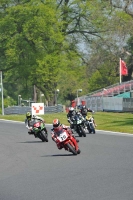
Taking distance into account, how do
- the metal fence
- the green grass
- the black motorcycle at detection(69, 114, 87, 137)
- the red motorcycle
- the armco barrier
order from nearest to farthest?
the red motorcycle
the black motorcycle at detection(69, 114, 87, 137)
the green grass
the metal fence
the armco barrier

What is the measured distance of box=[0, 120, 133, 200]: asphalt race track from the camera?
1192 centimetres

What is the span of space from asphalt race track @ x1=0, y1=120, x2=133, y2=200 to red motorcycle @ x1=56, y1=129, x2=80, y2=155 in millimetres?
→ 285

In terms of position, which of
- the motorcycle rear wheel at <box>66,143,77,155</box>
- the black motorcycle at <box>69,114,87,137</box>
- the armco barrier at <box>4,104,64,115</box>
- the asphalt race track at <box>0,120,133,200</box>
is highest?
the armco barrier at <box>4,104,64,115</box>

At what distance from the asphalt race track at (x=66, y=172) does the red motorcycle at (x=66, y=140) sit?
0.28 meters

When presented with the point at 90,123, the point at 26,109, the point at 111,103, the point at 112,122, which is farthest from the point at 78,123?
the point at 26,109

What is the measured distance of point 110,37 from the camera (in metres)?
74.4

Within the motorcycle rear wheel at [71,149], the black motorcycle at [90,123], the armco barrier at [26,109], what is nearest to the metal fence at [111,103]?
the armco barrier at [26,109]

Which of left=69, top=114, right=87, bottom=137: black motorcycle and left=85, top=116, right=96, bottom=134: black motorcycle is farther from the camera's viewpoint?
left=85, top=116, right=96, bottom=134: black motorcycle

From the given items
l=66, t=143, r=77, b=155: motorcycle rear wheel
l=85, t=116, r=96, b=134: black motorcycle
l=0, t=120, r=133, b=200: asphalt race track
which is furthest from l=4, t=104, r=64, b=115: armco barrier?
l=66, t=143, r=77, b=155: motorcycle rear wheel

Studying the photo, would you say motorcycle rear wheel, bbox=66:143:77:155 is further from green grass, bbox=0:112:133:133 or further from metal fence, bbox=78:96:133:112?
metal fence, bbox=78:96:133:112

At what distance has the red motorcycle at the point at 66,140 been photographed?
20.0m

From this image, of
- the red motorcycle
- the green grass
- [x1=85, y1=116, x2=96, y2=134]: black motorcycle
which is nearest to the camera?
the red motorcycle

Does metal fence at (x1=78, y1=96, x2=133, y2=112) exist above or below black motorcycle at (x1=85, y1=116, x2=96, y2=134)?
above

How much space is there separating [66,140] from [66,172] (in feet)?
14.2
